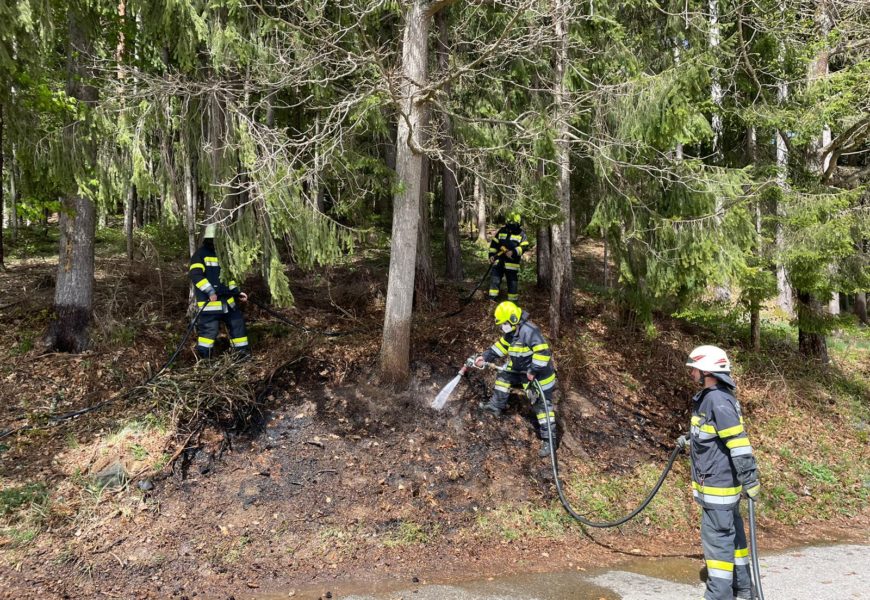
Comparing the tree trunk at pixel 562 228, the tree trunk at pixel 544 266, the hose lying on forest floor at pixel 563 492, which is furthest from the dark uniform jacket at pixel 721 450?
the tree trunk at pixel 544 266

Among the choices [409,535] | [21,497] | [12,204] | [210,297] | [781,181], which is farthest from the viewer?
[12,204]

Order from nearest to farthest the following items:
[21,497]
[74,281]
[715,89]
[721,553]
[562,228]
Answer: [721,553] < [21,497] < [74,281] < [562,228] < [715,89]

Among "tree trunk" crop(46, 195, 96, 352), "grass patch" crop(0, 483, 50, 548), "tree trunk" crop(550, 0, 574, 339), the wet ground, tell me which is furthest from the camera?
"tree trunk" crop(550, 0, 574, 339)

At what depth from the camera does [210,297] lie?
24.0 ft

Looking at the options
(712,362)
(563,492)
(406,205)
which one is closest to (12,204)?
(406,205)

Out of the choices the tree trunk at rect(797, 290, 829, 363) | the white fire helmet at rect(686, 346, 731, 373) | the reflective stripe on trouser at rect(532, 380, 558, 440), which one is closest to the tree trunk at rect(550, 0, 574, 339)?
the reflective stripe on trouser at rect(532, 380, 558, 440)

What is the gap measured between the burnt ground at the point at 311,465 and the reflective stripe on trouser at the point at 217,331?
1.12 feet

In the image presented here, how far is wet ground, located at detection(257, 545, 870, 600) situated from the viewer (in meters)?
4.90

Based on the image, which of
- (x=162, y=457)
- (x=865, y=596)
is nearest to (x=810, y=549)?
(x=865, y=596)

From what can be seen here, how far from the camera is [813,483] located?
25.3ft

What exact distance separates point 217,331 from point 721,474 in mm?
6416

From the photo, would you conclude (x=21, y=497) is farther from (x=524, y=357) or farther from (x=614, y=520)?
(x=614, y=520)

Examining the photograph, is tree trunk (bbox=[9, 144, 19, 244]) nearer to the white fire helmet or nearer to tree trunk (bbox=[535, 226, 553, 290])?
tree trunk (bbox=[535, 226, 553, 290])

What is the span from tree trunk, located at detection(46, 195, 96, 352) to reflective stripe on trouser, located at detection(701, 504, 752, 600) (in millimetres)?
8291
